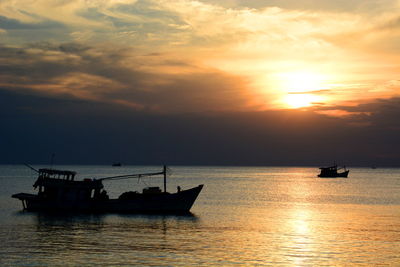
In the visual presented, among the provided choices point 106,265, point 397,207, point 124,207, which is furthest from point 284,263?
point 397,207

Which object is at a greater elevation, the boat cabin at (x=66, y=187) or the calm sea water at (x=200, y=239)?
the boat cabin at (x=66, y=187)

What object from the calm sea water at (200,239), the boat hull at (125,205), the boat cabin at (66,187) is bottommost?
the calm sea water at (200,239)

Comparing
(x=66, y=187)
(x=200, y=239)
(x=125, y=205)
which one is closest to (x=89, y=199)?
(x=66, y=187)

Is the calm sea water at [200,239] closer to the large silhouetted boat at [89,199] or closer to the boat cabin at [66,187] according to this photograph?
the large silhouetted boat at [89,199]

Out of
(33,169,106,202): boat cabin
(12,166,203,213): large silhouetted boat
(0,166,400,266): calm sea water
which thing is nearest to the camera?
(0,166,400,266): calm sea water

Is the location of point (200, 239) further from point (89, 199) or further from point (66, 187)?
point (66, 187)

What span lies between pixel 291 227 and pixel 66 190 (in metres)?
25.9

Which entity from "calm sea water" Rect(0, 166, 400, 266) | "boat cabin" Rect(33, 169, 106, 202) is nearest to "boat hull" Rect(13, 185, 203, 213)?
"boat cabin" Rect(33, 169, 106, 202)

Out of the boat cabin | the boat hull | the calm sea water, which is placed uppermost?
the boat cabin

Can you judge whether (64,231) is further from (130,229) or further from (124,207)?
(124,207)

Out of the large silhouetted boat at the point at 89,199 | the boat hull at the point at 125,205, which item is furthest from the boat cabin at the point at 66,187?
the boat hull at the point at 125,205

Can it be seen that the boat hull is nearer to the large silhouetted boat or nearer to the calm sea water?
the large silhouetted boat

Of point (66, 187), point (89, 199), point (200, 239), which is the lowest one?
point (200, 239)

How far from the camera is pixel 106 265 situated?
30.0m
